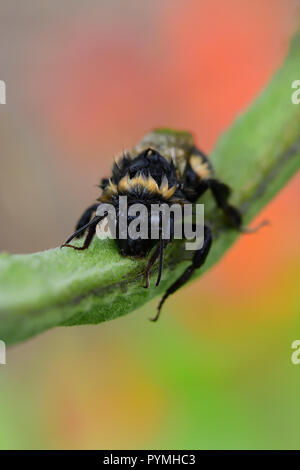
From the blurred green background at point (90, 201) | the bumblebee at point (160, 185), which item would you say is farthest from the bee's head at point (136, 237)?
the blurred green background at point (90, 201)

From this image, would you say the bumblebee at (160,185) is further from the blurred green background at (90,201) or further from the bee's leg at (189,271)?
the blurred green background at (90,201)

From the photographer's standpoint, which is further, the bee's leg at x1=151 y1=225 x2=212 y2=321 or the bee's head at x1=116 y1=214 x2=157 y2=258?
the bee's leg at x1=151 y1=225 x2=212 y2=321

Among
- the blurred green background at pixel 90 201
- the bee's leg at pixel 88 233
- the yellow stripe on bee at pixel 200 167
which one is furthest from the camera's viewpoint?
the blurred green background at pixel 90 201

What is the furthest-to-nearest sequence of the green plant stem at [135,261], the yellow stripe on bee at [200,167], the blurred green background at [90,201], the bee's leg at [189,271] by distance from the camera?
the blurred green background at [90,201], the yellow stripe on bee at [200,167], the bee's leg at [189,271], the green plant stem at [135,261]

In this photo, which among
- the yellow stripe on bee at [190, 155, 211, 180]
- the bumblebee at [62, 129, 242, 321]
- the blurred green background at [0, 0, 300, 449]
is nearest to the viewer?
the bumblebee at [62, 129, 242, 321]

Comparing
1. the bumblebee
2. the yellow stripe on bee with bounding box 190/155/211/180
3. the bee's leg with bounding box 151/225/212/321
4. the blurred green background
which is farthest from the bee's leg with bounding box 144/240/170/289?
the blurred green background

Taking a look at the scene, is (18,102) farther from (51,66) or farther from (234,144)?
(234,144)

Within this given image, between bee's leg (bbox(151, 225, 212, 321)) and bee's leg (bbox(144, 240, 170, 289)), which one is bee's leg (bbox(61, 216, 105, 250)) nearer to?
bee's leg (bbox(144, 240, 170, 289))

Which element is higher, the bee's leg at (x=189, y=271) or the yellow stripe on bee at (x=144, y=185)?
the yellow stripe on bee at (x=144, y=185)
